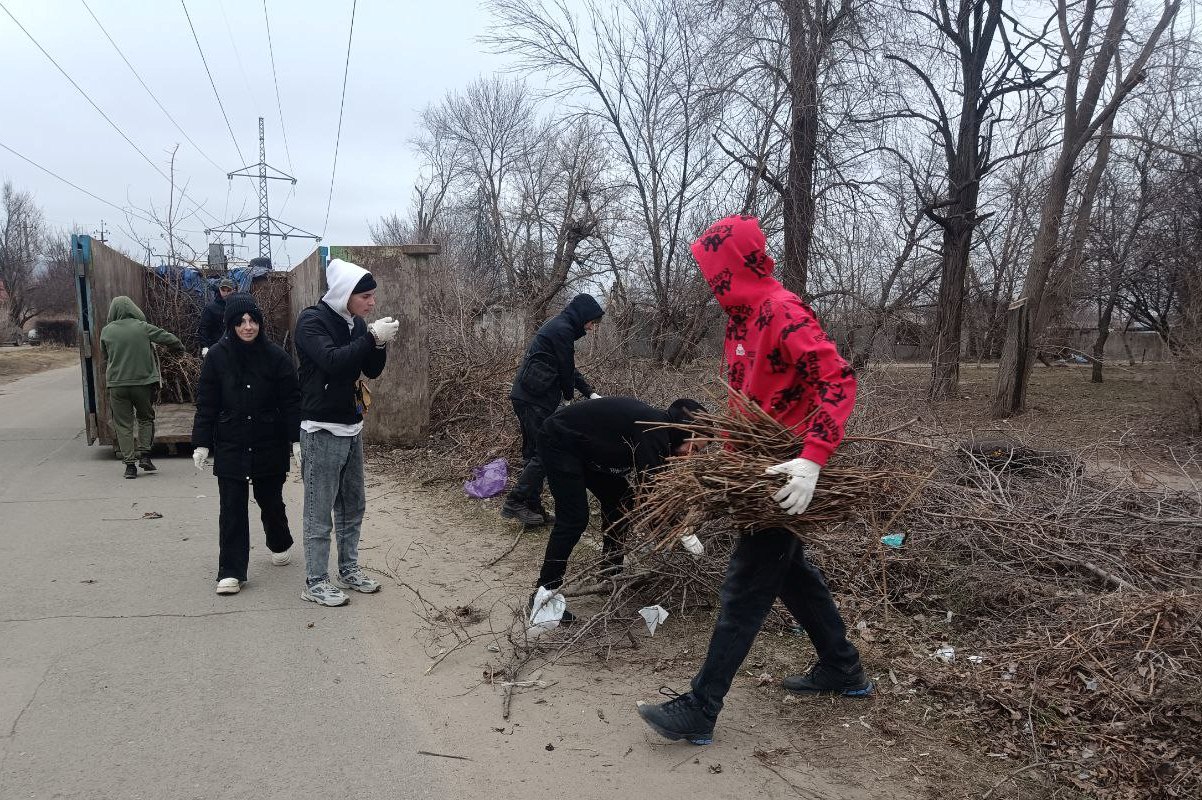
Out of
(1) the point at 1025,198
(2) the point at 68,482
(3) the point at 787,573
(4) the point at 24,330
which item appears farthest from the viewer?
(4) the point at 24,330

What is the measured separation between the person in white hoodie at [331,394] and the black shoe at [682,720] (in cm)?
238

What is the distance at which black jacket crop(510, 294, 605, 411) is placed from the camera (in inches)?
233

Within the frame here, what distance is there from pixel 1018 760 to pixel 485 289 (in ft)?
36.8

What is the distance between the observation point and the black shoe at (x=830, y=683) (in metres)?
3.33

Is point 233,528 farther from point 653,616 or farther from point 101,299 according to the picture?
point 101,299

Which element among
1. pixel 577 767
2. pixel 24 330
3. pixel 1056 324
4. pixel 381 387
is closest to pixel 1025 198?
pixel 1056 324

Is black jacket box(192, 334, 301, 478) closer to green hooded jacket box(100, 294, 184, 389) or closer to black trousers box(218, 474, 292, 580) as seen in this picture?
black trousers box(218, 474, 292, 580)

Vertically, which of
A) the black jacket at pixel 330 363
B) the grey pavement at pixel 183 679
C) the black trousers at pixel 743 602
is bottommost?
the grey pavement at pixel 183 679

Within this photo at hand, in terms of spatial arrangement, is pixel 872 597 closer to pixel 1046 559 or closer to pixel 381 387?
pixel 1046 559

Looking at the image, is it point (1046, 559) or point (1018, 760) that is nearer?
point (1018, 760)

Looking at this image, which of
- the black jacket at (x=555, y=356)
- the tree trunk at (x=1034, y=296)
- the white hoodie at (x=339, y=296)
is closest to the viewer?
the white hoodie at (x=339, y=296)

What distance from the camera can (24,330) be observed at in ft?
146

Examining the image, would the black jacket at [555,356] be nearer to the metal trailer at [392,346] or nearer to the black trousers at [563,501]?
the black trousers at [563,501]

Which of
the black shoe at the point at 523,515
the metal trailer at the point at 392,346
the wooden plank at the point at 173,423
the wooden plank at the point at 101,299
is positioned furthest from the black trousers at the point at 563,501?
the wooden plank at the point at 101,299
